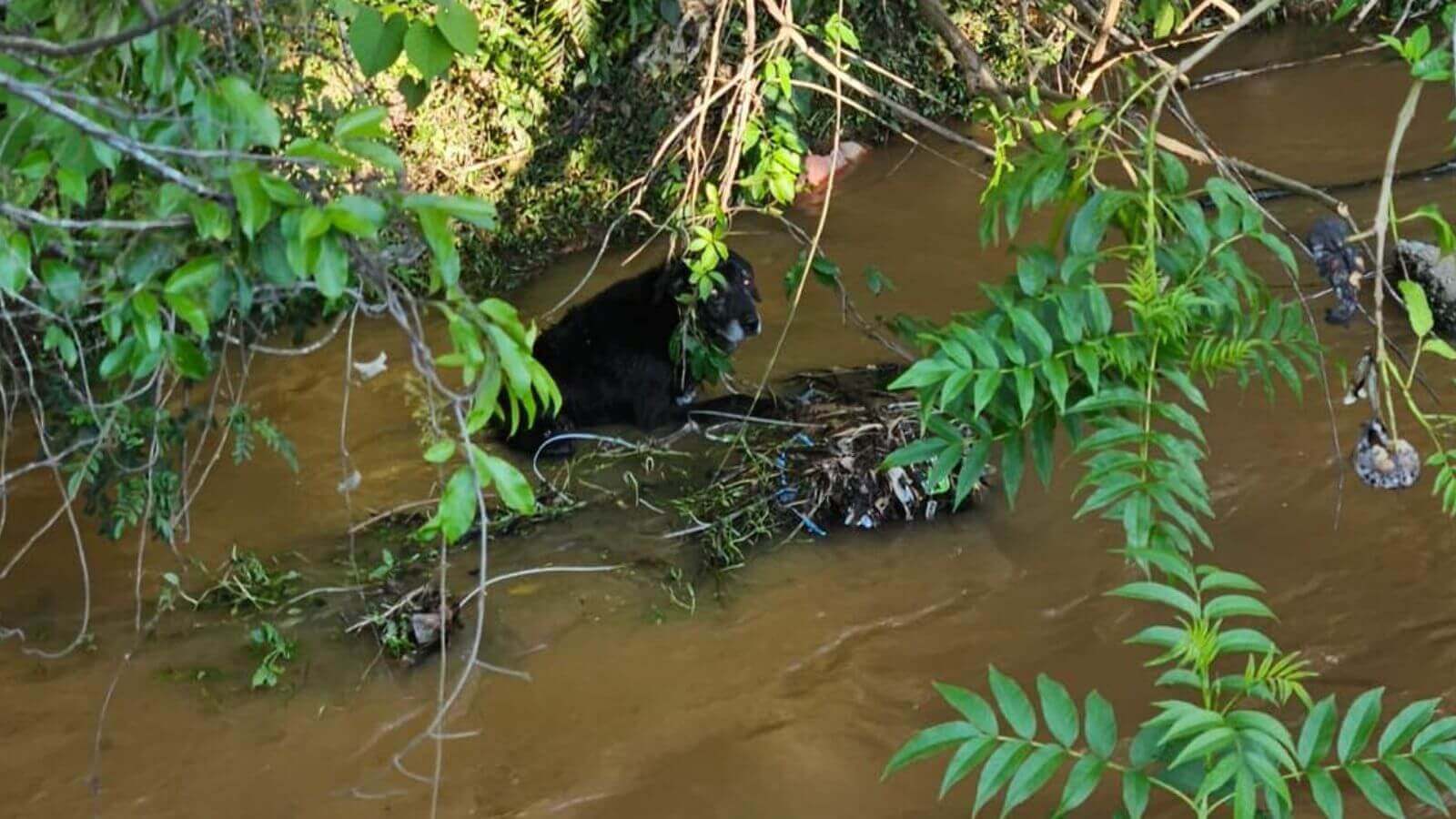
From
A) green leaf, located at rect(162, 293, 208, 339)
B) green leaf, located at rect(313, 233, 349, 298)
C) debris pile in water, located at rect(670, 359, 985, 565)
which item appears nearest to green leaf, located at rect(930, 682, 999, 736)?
green leaf, located at rect(313, 233, 349, 298)

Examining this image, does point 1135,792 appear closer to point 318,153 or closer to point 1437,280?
point 318,153

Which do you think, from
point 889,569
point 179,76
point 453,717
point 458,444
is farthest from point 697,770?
point 179,76

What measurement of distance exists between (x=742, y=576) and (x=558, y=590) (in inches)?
24.1

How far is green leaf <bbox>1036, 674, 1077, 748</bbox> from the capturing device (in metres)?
2.29

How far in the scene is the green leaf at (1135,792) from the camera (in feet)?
7.07

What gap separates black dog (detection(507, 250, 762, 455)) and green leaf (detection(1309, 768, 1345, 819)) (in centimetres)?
358

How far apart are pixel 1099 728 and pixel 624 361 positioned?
351cm

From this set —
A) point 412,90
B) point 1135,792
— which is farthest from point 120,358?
point 1135,792

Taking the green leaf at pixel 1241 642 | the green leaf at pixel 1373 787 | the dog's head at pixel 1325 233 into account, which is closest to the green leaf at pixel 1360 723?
the green leaf at pixel 1373 787

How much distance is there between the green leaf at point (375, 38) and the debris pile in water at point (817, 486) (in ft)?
8.53

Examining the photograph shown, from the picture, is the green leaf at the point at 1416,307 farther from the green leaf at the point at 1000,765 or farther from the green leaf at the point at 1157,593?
the green leaf at the point at 1000,765

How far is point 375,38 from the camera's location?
8.03 feet

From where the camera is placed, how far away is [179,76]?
2.23 m

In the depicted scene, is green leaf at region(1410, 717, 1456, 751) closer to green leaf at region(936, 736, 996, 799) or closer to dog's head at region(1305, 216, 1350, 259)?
green leaf at region(936, 736, 996, 799)
